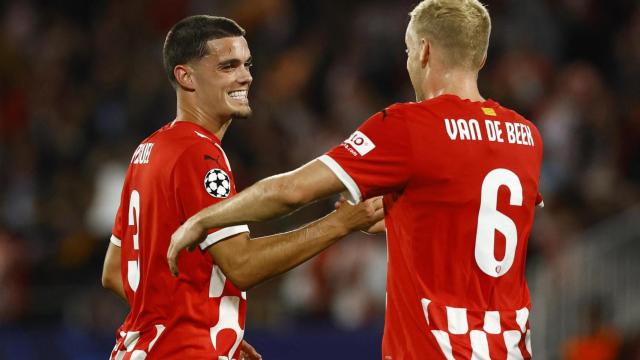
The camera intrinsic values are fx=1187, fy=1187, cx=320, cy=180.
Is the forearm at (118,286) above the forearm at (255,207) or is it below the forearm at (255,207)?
below

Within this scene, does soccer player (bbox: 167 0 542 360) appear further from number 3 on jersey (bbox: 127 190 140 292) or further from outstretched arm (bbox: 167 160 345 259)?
number 3 on jersey (bbox: 127 190 140 292)

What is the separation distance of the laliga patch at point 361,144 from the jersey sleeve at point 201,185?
0.71 m

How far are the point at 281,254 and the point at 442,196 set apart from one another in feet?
2.52

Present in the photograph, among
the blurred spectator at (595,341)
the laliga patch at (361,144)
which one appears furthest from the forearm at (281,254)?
the blurred spectator at (595,341)

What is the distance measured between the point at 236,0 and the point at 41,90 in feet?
8.62

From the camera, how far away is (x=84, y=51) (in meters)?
14.7

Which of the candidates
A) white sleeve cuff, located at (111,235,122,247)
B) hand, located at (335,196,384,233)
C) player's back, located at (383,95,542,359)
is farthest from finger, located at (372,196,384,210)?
white sleeve cuff, located at (111,235,122,247)

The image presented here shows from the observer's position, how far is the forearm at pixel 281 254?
Result: 5.04 meters

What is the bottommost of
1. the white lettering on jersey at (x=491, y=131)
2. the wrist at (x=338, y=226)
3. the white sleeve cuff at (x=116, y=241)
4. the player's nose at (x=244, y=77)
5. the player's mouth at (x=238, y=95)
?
the white sleeve cuff at (x=116, y=241)

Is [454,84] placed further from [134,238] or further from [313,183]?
[134,238]

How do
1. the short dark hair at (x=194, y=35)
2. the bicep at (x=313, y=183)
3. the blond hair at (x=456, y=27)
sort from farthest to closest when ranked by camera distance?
the short dark hair at (x=194, y=35), the blond hair at (x=456, y=27), the bicep at (x=313, y=183)

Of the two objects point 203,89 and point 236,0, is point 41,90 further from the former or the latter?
point 203,89

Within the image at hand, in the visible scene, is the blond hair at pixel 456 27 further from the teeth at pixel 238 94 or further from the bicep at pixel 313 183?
the teeth at pixel 238 94

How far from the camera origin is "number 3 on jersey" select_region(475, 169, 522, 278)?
478cm
